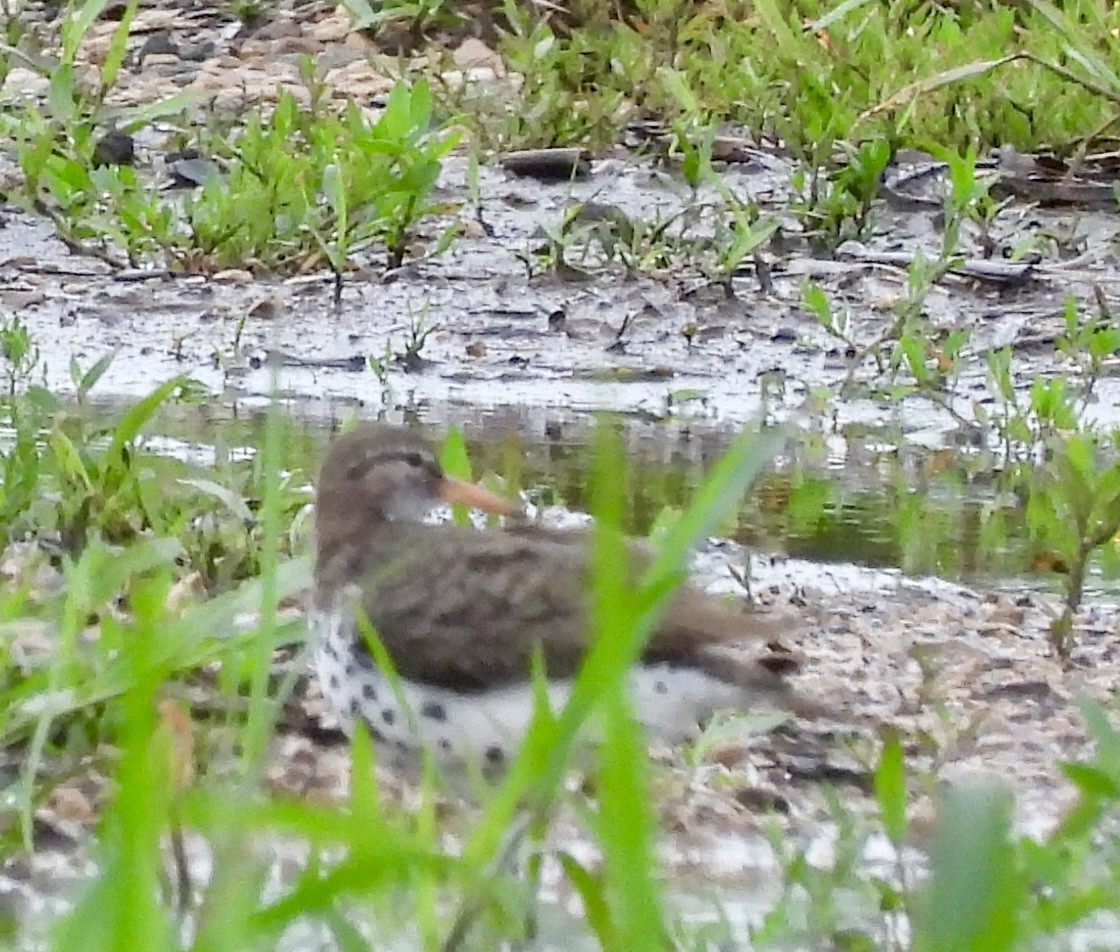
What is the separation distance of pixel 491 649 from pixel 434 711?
0.12 metres

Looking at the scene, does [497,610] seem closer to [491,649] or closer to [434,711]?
[491,649]

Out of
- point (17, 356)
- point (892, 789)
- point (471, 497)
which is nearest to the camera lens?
point (892, 789)

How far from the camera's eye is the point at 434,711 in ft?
12.2

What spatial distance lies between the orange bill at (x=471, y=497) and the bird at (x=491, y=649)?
48 centimetres

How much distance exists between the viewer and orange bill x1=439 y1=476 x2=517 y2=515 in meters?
4.53

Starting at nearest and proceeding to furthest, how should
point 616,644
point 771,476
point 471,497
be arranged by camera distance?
point 616,644 < point 471,497 < point 771,476

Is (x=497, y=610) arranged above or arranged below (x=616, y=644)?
below

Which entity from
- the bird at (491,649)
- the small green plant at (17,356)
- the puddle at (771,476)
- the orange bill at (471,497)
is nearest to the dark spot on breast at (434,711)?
the bird at (491,649)

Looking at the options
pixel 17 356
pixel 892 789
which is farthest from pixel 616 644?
pixel 17 356

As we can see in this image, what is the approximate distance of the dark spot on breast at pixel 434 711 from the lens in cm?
368

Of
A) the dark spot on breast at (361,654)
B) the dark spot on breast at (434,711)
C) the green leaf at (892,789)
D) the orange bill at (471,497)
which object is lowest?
the dark spot on breast at (434,711)

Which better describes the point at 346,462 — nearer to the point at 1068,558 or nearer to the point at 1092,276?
the point at 1068,558

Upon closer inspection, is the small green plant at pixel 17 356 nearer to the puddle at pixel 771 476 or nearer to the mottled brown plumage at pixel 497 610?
the puddle at pixel 771 476

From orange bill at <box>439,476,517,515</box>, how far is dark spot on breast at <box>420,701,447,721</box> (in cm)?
84
